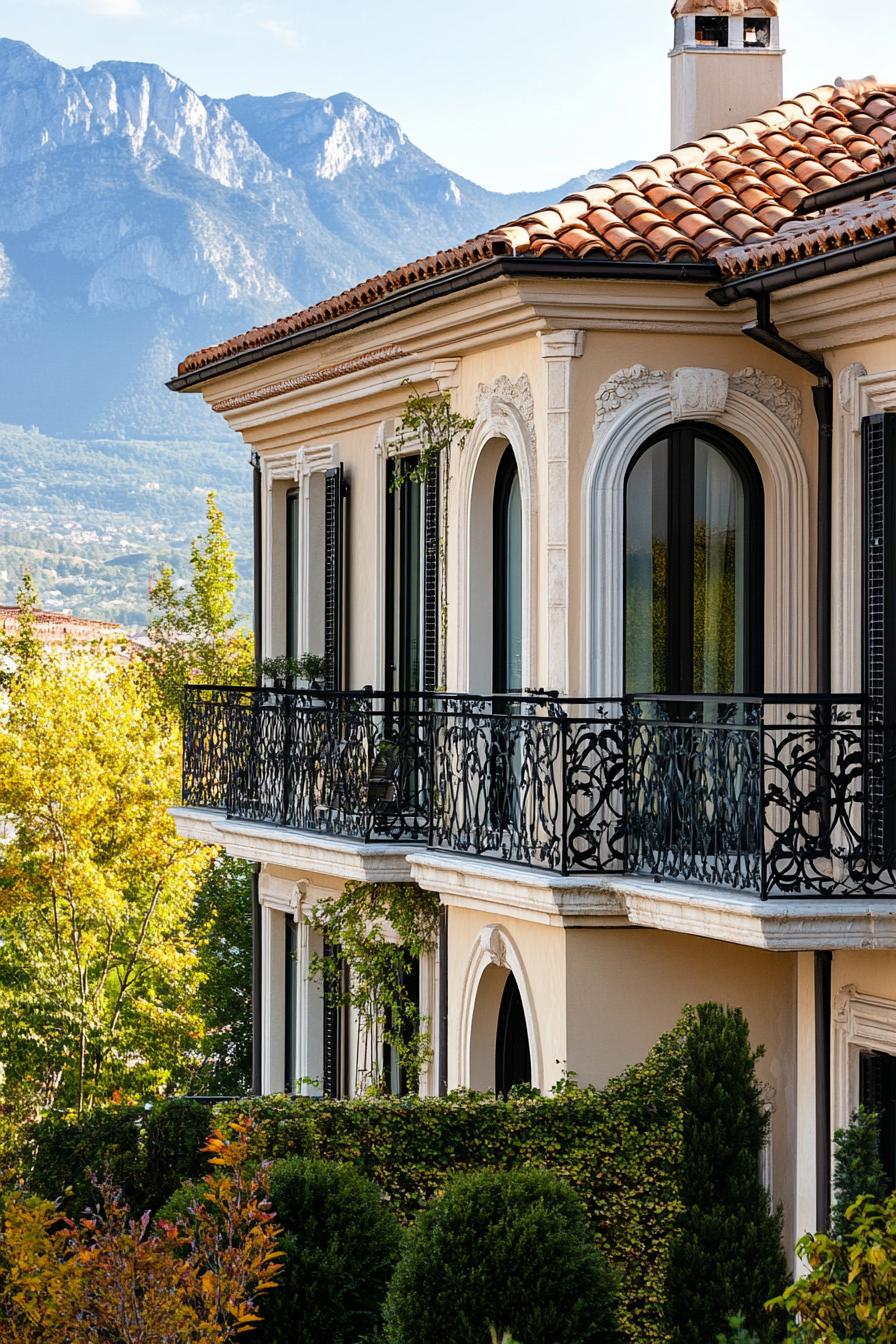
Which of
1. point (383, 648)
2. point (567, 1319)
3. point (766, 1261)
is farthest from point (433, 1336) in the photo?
point (383, 648)

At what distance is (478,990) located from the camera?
1520 cm

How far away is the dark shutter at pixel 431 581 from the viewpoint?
16.1m

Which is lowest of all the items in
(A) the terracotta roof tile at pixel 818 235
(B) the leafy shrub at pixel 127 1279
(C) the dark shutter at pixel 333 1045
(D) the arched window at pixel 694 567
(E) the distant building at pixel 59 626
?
(C) the dark shutter at pixel 333 1045

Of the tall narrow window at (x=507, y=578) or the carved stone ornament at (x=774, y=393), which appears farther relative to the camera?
the tall narrow window at (x=507, y=578)

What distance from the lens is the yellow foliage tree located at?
3741cm

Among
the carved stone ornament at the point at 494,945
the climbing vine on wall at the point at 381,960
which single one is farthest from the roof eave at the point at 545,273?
the climbing vine on wall at the point at 381,960

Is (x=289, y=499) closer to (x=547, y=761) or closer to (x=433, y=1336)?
(x=547, y=761)

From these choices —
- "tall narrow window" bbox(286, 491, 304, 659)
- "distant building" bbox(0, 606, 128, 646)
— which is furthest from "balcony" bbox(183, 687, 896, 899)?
"distant building" bbox(0, 606, 128, 646)

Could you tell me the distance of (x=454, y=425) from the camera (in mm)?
15164

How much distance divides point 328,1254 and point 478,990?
17.3 ft

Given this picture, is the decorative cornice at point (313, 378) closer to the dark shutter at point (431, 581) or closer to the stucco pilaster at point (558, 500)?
the dark shutter at point (431, 581)

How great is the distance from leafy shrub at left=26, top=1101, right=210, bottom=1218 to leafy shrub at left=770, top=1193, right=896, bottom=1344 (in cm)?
513

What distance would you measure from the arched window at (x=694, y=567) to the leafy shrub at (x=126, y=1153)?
4.01 meters

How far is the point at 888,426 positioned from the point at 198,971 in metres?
28.9
